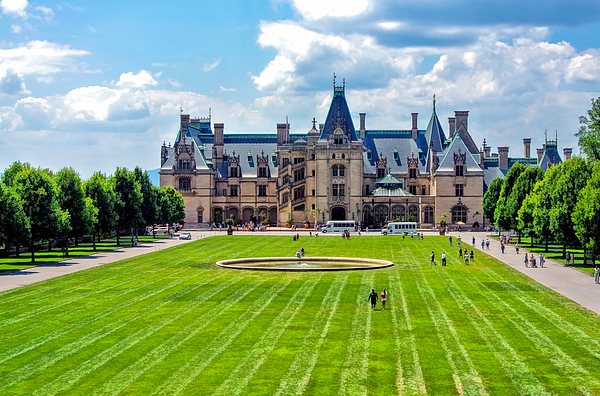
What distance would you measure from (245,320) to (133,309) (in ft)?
22.2

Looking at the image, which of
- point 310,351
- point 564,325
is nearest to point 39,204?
point 310,351

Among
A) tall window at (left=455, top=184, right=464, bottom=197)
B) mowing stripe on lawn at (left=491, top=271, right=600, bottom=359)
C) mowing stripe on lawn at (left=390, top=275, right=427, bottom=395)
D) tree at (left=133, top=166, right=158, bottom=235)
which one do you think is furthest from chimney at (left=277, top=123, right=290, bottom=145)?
mowing stripe on lawn at (left=390, top=275, right=427, bottom=395)

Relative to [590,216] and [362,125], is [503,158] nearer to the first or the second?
[362,125]

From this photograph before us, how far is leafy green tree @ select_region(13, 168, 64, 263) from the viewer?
6144 cm

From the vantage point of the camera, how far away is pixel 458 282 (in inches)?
1859

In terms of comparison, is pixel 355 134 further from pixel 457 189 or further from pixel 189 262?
pixel 189 262

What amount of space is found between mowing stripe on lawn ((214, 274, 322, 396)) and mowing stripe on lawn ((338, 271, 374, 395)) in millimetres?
A: 3159

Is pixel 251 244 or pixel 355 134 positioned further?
pixel 355 134

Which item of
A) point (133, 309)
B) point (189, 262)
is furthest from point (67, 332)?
point (189, 262)

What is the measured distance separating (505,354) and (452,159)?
3940 inches

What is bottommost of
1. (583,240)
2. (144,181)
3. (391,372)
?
(391,372)

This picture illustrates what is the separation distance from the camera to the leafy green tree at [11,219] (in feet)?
180

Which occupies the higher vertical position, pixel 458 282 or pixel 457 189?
pixel 457 189

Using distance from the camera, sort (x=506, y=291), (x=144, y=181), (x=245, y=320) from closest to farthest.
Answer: (x=245, y=320)
(x=506, y=291)
(x=144, y=181)
